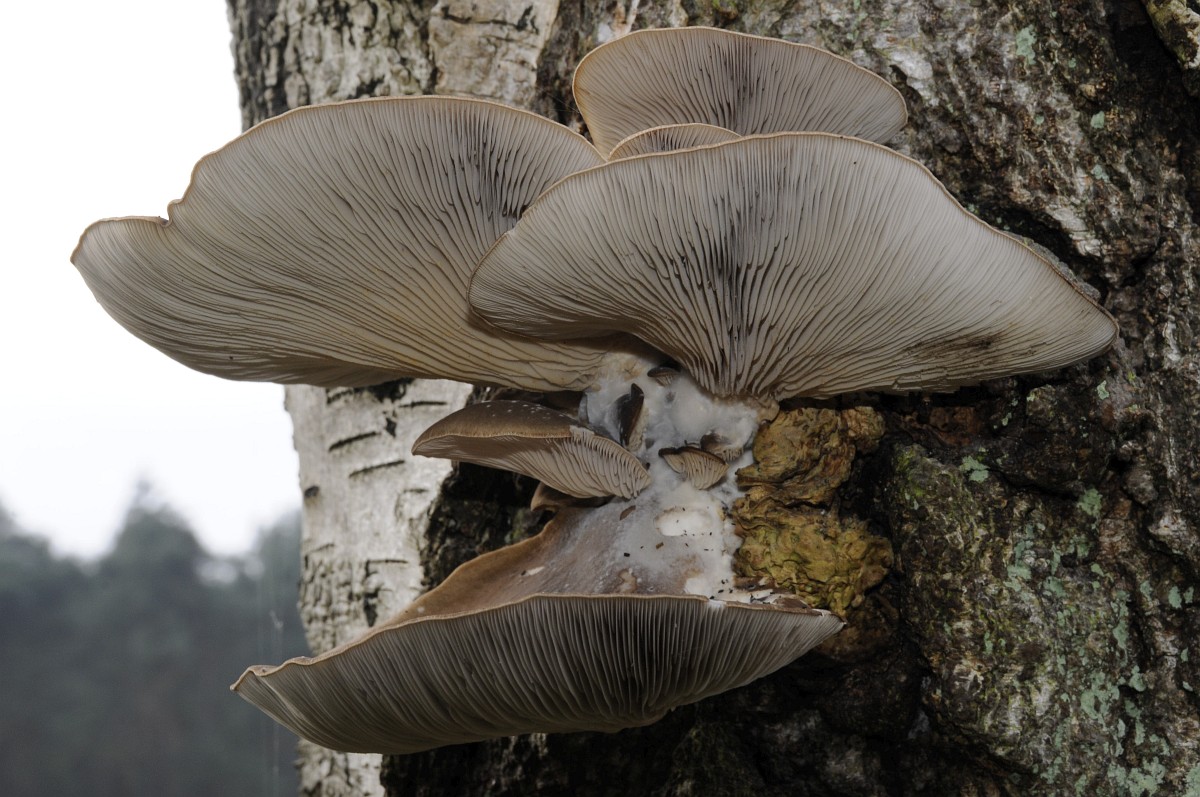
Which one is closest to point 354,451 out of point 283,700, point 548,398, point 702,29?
point 548,398

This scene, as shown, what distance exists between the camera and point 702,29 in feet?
5.99

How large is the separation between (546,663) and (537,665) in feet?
0.05

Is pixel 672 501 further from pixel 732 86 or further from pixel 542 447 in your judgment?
pixel 732 86

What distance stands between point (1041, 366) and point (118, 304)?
187 cm

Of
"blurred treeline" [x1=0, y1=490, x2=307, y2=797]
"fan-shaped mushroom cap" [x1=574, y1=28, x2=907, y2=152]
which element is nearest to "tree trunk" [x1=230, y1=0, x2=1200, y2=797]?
"fan-shaped mushroom cap" [x1=574, y1=28, x2=907, y2=152]

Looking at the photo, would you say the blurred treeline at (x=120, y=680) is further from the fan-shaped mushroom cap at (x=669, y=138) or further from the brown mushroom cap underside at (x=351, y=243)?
the fan-shaped mushroom cap at (x=669, y=138)

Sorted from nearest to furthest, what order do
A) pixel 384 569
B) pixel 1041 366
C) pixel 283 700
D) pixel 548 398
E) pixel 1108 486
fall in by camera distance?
pixel 283 700, pixel 1041 366, pixel 1108 486, pixel 548 398, pixel 384 569

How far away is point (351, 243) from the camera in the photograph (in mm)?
1613

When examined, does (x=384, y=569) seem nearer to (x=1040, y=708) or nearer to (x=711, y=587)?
(x=711, y=587)

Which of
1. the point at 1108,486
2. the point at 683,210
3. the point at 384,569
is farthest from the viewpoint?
Answer: the point at 384,569

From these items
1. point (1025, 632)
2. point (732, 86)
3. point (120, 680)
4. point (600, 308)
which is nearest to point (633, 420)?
point (600, 308)

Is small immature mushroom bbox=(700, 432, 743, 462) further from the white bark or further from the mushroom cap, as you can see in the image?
the white bark

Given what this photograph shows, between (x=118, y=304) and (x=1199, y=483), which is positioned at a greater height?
(x=118, y=304)

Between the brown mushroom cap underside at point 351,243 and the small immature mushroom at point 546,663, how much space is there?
59 centimetres
